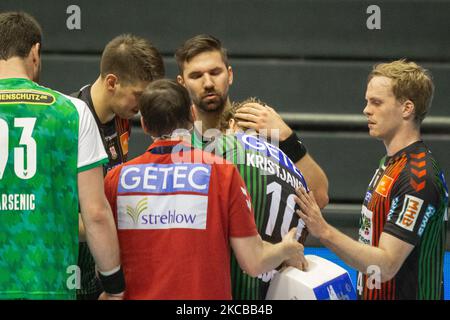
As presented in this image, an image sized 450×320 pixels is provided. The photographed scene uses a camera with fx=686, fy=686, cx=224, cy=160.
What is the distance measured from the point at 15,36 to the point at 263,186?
1.14 metres

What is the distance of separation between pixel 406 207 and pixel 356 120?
13.7 ft

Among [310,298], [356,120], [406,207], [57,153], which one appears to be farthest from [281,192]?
[356,120]

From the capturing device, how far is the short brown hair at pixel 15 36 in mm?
2676

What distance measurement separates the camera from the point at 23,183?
2.57 meters

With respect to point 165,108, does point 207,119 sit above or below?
below

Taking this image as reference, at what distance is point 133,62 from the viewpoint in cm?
354

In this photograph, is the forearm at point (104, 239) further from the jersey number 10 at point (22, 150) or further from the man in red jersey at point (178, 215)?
the jersey number 10 at point (22, 150)

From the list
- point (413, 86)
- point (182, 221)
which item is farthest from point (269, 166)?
point (413, 86)

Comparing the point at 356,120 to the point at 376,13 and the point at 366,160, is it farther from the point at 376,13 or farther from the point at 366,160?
the point at 376,13

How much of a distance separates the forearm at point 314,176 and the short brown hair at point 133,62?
34.5 inches

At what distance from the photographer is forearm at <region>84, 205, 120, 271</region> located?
2516mm

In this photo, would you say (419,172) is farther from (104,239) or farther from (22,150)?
(22,150)

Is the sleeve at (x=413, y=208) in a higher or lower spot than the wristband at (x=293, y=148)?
lower

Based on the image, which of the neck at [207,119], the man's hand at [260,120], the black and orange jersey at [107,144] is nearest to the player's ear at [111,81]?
the black and orange jersey at [107,144]
